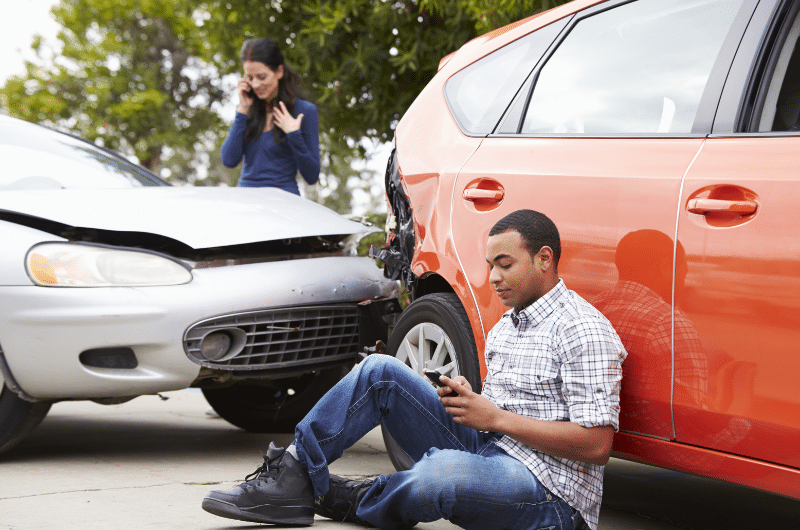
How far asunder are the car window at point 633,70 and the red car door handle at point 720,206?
28cm

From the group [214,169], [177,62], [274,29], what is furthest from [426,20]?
[214,169]

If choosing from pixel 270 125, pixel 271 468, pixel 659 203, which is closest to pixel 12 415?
pixel 271 468

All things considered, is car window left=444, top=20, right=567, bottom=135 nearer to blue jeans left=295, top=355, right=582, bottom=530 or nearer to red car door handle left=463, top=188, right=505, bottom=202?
red car door handle left=463, top=188, right=505, bottom=202

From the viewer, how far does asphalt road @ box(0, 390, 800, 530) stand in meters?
3.10

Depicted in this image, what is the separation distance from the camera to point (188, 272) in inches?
155

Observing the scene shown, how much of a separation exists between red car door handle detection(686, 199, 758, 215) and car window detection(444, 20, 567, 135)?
3.46ft

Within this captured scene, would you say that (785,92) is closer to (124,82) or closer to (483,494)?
(483,494)

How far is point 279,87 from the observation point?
17.2 feet

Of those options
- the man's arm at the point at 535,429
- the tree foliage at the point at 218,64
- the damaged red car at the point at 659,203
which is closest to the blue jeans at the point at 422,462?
the man's arm at the point at 535,429

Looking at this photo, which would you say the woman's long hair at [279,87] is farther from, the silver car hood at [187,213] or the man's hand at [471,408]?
the man's hand at [471,408]

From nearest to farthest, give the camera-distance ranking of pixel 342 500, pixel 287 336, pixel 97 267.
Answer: pixel 342 500 → pixel 97 267 → pixel 287 336

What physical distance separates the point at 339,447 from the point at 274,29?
20.4 feet

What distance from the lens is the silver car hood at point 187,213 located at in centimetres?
394

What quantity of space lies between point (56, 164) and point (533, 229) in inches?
121
